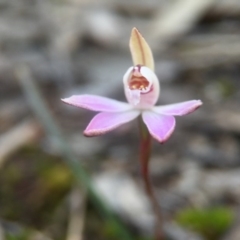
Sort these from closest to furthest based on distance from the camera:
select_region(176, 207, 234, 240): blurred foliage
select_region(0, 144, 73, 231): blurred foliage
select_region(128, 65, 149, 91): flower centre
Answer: select_region(128, 65, 149, 91): flower centre, select_region(176, 207, 234, 240): blurred foliage, select_region(0, 144, 73, 231): blurred foliage

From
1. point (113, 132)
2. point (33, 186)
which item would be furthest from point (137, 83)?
point (113, 132)

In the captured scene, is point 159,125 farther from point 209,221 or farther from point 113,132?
point 113,132

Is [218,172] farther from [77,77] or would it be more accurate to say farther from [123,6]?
[123,6]

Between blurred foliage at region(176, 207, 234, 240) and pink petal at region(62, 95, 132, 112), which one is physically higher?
pink petal at region(62, 95, 132, 112)

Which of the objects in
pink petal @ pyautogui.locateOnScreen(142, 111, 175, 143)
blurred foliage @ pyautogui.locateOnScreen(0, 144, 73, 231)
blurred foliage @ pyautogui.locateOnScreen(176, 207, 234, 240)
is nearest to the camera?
pink petal @ pyautogui.locateOnScreen(142, 111, 175, 143)

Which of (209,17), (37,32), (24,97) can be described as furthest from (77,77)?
(209,17)

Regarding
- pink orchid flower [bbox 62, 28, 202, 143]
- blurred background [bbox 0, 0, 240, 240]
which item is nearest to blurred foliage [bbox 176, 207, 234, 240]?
blurred background [bbox 0, 0, 240, 240]

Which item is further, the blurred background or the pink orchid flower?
the blurred background

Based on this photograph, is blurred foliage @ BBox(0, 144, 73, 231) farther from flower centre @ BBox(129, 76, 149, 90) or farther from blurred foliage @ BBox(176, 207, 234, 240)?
flower centre @ BBox(129, 76, 149, 90)
